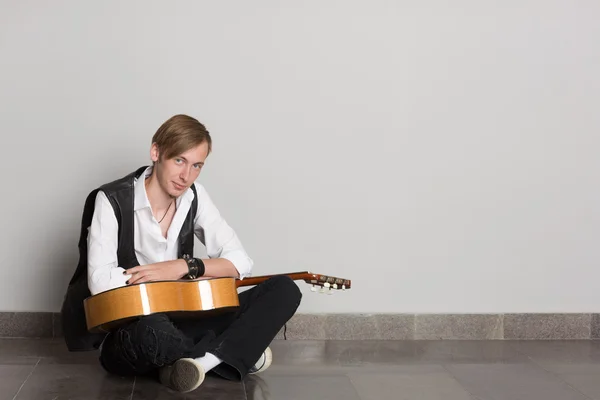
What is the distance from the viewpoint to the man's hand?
9.62 feet

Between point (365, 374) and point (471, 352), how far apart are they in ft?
2.10

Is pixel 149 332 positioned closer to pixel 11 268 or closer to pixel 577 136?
pixel 11 268

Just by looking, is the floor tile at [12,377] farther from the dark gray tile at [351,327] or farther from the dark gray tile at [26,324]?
the dark gray tile at [351,327]

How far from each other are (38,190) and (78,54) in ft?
1.95

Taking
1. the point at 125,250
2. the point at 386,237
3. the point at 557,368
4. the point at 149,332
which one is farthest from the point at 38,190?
the point at 557,368

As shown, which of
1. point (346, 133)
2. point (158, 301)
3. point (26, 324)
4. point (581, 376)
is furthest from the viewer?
point (346, 133)

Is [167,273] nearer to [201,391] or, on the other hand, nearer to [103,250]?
[103,250]

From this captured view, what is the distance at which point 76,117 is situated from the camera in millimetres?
3764

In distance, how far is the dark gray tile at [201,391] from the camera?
113 inches

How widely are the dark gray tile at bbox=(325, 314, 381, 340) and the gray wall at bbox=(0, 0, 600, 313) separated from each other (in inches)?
2.1

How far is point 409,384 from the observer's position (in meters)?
3.14

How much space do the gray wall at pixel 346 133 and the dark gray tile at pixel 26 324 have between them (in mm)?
43

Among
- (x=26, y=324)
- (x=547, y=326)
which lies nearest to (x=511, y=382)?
(x=547, y=326)

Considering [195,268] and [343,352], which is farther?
[343,352]
